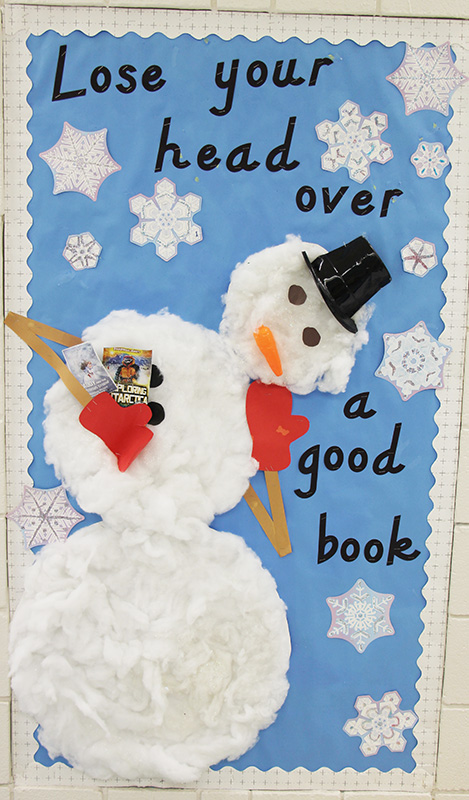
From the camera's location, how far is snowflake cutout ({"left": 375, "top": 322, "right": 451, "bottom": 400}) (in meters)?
1.01

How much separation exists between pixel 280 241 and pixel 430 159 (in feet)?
1.12

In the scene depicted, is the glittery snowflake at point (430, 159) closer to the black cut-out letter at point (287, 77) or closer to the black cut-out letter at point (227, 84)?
the black cut-out letter at point (287, 77)

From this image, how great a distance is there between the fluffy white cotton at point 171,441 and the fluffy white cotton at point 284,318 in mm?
46

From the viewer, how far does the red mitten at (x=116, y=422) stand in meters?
0.95

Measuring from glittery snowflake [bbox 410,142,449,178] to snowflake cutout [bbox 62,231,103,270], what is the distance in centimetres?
66

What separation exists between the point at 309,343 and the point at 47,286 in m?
0.54

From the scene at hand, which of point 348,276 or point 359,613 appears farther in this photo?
point 359,613

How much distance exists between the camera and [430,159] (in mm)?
990

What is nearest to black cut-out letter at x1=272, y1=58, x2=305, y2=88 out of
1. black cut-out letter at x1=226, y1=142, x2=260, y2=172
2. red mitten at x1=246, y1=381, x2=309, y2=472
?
black cut-out letter at x1=226, y1=142, x2=260, y2=172

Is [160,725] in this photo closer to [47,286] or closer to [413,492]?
[413,492]

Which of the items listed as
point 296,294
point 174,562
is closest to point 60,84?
point 296,294

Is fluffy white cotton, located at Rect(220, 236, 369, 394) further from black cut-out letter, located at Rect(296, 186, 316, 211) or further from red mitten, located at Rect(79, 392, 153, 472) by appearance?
red mitten, located at Rect(79, 392, 153, 472)

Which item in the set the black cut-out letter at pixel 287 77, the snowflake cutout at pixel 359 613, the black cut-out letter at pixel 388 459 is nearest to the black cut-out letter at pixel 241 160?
the black cut-out letter at pixel 287 77

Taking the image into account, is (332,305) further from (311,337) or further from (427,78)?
(427,78)
